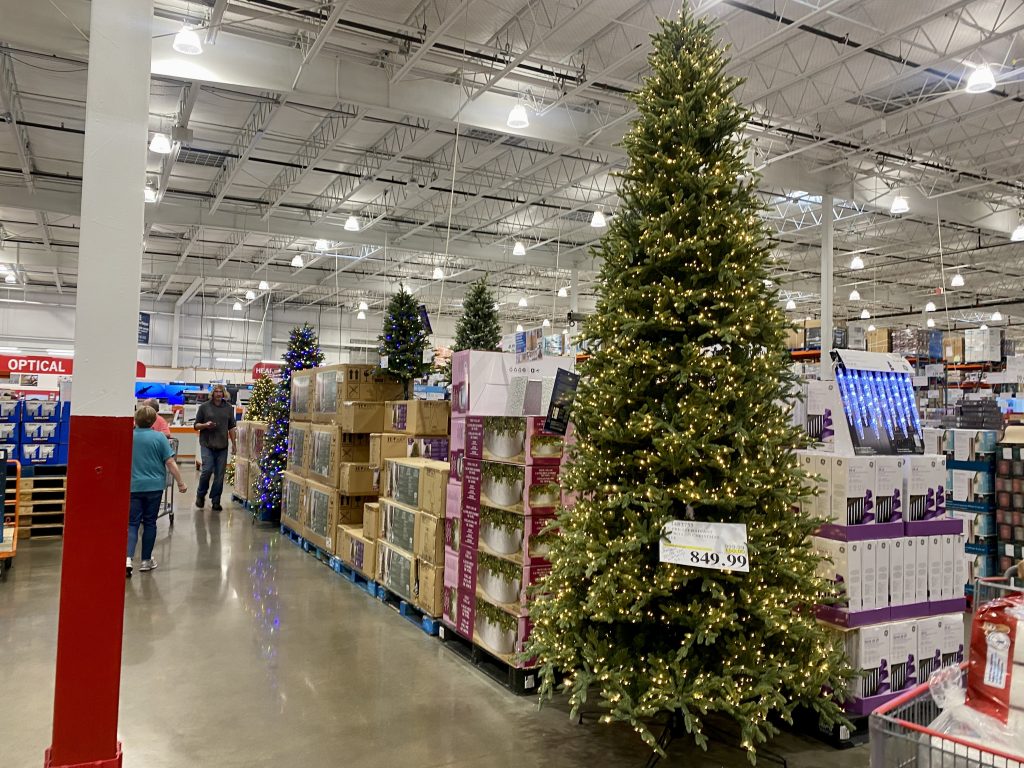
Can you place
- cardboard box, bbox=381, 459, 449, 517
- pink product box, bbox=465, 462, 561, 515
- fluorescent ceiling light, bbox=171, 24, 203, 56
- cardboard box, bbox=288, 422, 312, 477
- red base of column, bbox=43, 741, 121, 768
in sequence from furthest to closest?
cardboard box, bbox=288, 422, 312, 477 < fluorescent ceiling light, bbox=171, 24, 203, 56 < cardboard box, bbox=381, 459, 449, 517 < pink product box, bbox=465, 462, 561, 515 < red base of column, bbox=43, 741, 121, 768

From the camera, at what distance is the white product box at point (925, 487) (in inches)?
160

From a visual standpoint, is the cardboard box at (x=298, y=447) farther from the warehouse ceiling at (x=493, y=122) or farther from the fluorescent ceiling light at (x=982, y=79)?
the fluorescent ceiling light at (x=982, y=79)

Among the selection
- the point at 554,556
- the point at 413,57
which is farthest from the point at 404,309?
the point at 554,556

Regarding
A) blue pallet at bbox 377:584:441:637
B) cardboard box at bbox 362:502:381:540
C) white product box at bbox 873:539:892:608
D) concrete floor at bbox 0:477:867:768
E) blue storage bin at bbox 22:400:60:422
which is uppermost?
blue storage bin at bbox 22:400:60:422

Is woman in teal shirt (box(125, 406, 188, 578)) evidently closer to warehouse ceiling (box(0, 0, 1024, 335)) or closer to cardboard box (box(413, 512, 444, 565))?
cardboard box (box(413, 512, 444, 565))

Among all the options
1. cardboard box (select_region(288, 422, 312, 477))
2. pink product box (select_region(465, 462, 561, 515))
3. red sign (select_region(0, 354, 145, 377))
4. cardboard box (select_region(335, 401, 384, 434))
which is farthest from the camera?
red sign (select_region(0, 354, 145, 377))

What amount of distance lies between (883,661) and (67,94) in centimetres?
1199

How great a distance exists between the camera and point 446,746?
355cm

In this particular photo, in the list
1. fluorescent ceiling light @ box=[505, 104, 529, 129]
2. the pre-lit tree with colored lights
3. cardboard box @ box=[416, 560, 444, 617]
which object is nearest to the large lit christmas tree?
cardboard box @ box=[416, 560, 444, 617]

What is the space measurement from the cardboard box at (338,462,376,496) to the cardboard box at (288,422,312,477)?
4.29 ft

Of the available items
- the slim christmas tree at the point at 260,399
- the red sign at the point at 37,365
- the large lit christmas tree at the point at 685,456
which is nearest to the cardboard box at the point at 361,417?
the large lit christmas tree at the point at 685,456

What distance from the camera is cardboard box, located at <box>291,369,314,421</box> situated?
877 cm

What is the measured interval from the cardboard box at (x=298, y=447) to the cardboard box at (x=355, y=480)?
1.31m

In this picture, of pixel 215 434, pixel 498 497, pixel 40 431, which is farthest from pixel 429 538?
pixel 215 434
